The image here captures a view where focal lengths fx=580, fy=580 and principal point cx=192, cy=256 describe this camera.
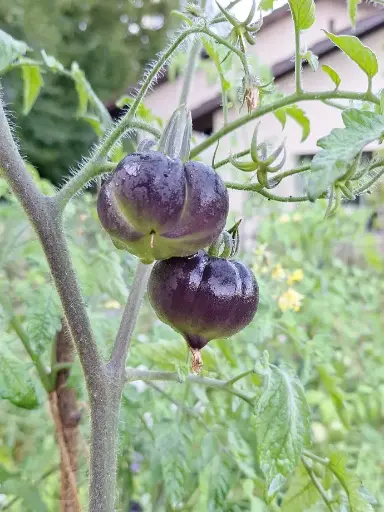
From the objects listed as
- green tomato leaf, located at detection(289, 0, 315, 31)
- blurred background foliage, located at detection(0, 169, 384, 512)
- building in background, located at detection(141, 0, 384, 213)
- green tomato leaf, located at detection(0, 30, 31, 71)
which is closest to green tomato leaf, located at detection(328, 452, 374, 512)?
blurred background foliage, located at detection(0, 169, 384, 512)

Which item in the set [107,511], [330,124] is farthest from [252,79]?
[330,124]

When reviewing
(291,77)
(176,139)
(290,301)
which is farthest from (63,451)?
(291,77)

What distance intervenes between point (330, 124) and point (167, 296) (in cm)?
377

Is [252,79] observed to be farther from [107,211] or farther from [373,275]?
[373,275]

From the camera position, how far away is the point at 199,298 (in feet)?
1.81

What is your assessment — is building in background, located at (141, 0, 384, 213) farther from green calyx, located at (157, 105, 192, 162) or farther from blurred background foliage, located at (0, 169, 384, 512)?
green calyx, located at (157, 105, 192, 162)

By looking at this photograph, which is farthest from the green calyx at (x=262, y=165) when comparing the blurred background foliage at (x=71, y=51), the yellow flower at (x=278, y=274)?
the blurred background foliage at (x=71, y=51)

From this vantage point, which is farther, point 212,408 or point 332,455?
point 212,408

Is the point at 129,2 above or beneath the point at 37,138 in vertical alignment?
above

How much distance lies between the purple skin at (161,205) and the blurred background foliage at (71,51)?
808 centimetres

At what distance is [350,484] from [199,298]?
37cm

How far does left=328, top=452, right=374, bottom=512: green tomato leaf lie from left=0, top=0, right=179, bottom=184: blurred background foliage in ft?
26.1

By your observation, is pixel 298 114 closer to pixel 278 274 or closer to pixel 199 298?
pixel 199 298

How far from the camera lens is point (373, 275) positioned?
2961 millimetres
